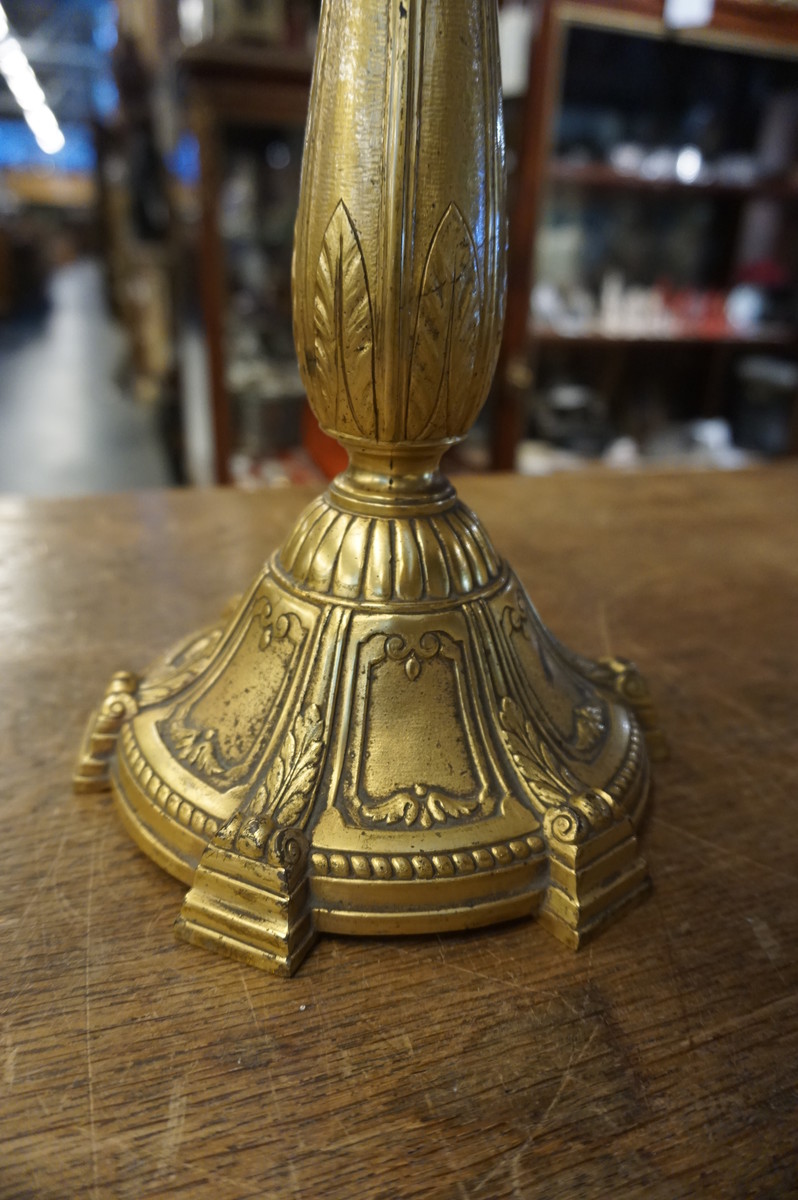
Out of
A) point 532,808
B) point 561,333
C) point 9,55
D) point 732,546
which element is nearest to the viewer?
point 532,808

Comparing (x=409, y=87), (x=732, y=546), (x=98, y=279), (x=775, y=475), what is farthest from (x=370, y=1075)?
(x=98, y=279)

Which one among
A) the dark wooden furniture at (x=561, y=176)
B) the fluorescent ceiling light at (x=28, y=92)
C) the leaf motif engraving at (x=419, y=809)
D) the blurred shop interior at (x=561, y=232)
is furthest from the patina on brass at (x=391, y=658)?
the fluorescent ceiling light at (x=28, y=92)

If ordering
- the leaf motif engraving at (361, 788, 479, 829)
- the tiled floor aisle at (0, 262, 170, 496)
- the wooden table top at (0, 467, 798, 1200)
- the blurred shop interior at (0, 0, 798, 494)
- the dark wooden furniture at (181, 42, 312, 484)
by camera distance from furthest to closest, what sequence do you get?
the tiled floor aisle at (0, 262, 170, 496) < the blurred shop interior at (0, 0, 798, 494) < the dark wooden furniture at (181, 42, 312, 484) < the leaf motif engraving at (361, 788, 479, 829) < the wooden table top at (0, 467, 798, 1200)

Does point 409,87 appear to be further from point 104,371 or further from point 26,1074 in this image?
point 104,371

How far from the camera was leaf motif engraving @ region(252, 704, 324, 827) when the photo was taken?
44 cm

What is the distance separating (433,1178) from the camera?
34 cm

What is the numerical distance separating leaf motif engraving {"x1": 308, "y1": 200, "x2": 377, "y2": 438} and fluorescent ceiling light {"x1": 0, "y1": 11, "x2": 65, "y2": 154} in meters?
3.08

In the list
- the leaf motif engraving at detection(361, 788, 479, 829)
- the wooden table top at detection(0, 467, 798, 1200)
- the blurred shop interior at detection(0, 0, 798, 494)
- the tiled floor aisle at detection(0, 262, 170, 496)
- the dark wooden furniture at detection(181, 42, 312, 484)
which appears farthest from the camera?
the tiled floor aisle at detection(0, 262, 170, 496)

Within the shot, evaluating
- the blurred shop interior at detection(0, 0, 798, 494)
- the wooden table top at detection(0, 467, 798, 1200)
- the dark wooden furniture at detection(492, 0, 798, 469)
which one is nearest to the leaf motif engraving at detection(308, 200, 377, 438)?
the wooden table top at detection(0, 467, 798, 1200)

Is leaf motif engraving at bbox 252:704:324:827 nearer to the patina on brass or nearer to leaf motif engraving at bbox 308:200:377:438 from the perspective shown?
the patina on brass

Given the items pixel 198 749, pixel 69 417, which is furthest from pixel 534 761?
pixel 69 417

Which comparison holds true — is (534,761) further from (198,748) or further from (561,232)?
(561,232)

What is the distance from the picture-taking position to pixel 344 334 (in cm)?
43

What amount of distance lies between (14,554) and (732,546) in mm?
766
